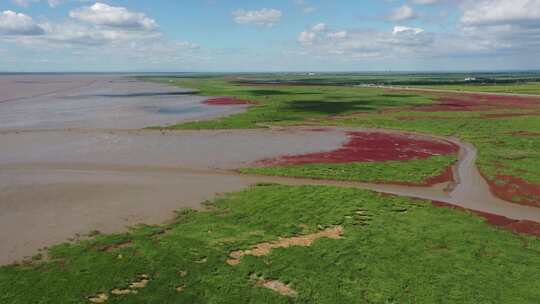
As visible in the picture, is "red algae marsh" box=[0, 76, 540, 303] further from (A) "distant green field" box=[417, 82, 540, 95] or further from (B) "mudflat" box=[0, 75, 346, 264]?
(A) "distant green field" box=[417, 82, 540, 95]

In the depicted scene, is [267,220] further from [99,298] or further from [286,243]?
[99,298]

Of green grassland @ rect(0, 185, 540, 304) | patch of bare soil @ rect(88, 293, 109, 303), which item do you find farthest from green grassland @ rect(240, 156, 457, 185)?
patch of bare soil @ rect(88, 293, 109, 303)

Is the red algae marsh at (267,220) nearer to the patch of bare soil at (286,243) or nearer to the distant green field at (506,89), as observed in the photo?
the patch of bare soil at (286,243)

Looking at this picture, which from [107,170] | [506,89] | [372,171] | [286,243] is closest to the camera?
[286,243]

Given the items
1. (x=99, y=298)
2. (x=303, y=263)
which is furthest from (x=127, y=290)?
(x=303, y=263)

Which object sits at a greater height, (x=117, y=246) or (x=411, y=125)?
(x=411, y=125)

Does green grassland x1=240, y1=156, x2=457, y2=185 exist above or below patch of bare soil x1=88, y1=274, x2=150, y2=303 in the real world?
above
